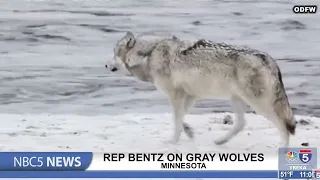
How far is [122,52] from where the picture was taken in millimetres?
4754

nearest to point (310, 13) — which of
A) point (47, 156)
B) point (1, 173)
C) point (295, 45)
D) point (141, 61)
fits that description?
point (295, 45)

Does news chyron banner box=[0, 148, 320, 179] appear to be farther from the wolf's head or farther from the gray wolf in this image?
the wolf's head

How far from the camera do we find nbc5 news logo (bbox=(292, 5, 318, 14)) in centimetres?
466

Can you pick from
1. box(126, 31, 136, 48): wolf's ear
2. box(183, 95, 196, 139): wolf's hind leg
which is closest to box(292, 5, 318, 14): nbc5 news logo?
box(183, 95, 196, 139): wolf's hind leg

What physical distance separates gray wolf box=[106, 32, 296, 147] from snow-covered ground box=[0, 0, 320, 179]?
8.7 inches

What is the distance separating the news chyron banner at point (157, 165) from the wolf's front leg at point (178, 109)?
1.26 ft

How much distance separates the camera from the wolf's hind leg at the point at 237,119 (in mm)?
4578

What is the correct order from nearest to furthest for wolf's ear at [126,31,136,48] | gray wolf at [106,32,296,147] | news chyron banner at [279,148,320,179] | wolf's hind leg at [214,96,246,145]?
news chyron banner at [279,148,320,179], gray wolf at [106,32,296,147], wolf's hind leg at [214,96,246,145], wolf's ear at [126,31,136,48]

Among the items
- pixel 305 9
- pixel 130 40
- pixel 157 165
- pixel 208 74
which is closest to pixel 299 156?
pixel 208 74

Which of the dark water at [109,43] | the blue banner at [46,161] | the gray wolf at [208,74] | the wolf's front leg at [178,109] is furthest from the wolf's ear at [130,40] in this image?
the blue banner at [46,161]

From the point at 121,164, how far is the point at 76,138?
2.00 ft

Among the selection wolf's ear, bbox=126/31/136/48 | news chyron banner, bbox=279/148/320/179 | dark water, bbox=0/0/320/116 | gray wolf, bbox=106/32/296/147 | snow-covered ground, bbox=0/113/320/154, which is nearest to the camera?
news chyron banner, bbox=279/148/320/179

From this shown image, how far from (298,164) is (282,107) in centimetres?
48

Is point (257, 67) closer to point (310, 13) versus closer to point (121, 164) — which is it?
point (310, 13)
